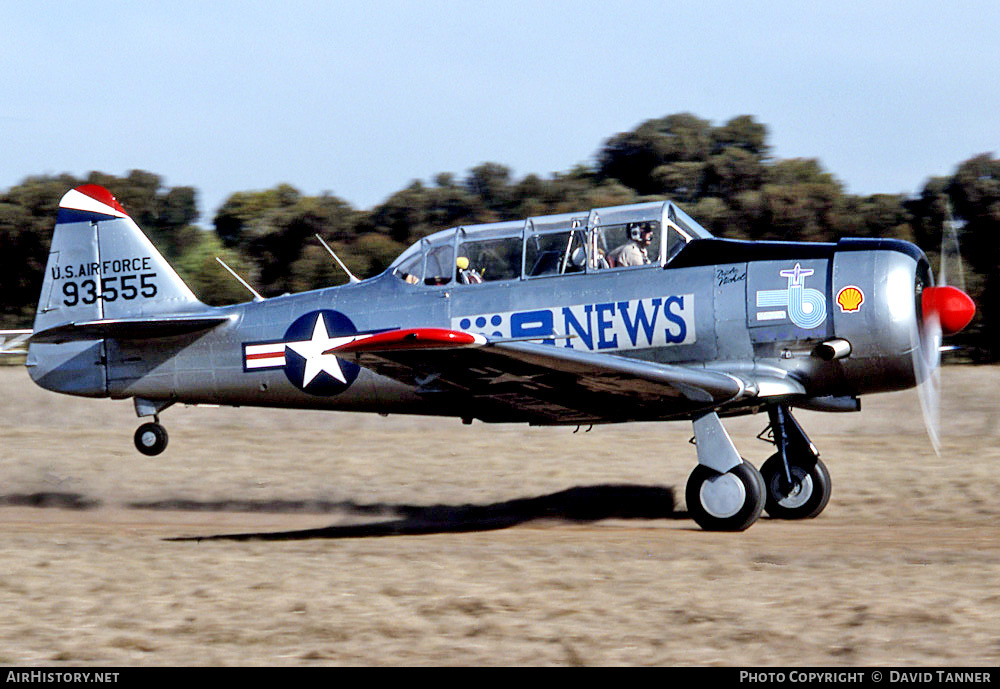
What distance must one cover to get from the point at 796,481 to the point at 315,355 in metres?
4.46

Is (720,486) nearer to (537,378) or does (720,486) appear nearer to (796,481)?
(796,481)

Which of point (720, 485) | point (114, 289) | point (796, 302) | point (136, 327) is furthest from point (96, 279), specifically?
point (796, 302)

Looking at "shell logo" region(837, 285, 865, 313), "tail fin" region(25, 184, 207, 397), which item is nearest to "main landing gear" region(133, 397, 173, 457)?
"tail fin" region(25, 184, 207, 397)

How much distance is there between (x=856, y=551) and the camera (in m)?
7.79

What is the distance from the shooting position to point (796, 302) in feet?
29.5

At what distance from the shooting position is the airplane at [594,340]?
880 cm

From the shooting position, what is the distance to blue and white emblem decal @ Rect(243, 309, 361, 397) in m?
10.1

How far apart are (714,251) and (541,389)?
184 centimetres

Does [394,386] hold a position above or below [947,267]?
below

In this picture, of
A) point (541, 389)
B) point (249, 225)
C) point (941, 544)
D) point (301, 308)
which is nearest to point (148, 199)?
point (249, 225)

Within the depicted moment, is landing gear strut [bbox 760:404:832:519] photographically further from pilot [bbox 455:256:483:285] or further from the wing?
pilot [bbox 455:256:483:285]

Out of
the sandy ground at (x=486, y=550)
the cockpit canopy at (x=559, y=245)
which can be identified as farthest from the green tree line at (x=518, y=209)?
the cockpit canopy at (x=559, y=245)

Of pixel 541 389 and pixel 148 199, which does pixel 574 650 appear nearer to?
pixel 541 389
